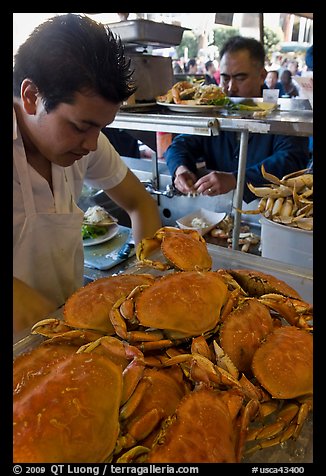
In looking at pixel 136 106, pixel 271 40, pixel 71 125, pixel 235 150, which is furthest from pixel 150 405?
pixel 271 40

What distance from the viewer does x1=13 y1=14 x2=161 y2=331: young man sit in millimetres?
1043

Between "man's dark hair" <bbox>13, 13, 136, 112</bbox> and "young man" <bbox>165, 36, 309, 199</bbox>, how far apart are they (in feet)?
4.15

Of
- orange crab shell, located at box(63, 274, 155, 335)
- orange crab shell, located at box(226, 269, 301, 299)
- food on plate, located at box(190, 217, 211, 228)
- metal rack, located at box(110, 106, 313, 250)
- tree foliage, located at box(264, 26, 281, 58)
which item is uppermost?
tree foliage, located at box(264, 26, 281, 58)

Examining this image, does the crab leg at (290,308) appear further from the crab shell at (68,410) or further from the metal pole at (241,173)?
the metal pole at (241,173)

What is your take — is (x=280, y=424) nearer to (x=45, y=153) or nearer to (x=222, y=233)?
(x=45, y=153)

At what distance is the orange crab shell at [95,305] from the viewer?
2.97 feet

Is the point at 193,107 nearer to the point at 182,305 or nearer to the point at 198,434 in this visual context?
the point at 182,305

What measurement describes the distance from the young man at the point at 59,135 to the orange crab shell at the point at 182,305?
14.6 inches

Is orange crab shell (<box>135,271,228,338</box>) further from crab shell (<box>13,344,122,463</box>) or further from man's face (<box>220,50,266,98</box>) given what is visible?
man's face (<box>220,50,266,98</box>)

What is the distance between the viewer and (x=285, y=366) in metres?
0.76

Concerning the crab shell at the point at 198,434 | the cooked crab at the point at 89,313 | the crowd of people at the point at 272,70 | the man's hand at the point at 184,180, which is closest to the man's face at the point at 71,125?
the cooked crab at the point at 89,313

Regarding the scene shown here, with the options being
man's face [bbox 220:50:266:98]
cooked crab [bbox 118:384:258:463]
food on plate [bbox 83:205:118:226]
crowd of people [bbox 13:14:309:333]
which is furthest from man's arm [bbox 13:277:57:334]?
man's face [bbox 220:50:266:98]

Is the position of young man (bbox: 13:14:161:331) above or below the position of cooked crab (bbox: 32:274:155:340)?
above

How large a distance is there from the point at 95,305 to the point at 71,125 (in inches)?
21.3
